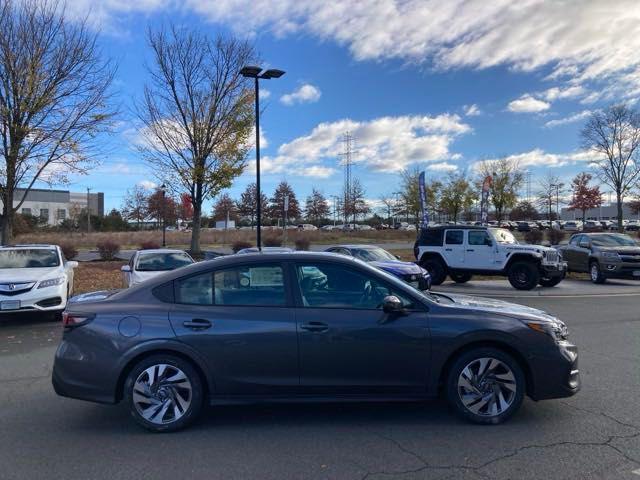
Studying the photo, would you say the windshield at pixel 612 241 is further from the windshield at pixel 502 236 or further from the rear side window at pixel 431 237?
the rear side window at pixel 431 237

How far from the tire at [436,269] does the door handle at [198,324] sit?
45.4 feet

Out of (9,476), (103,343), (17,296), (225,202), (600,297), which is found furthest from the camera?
(225,202)

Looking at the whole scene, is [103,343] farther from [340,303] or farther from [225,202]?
[225,202]

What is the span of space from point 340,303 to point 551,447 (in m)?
1.99

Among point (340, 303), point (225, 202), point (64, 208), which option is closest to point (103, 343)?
point (340, 303)

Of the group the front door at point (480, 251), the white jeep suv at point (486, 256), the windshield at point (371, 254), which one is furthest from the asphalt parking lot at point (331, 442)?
the front door at point (480, 251)

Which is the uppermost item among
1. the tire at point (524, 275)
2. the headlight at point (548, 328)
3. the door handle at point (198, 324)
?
the door handle at point (198, 324)

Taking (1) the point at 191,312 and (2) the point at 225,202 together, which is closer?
(1) the point at 191,312

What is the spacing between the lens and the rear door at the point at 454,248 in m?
16.8

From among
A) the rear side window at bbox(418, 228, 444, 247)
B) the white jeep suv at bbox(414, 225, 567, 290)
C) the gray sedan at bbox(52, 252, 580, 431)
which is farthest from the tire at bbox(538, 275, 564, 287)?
the gray sedan at bbox(52, 252, 580, 431)

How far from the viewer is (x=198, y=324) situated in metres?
4.46

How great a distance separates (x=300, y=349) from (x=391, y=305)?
86 centimetres

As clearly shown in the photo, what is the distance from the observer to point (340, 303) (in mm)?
4566

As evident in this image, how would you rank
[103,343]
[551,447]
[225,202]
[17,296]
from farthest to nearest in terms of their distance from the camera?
[225,202]
[17,296]
[103,343]
[551,447]
